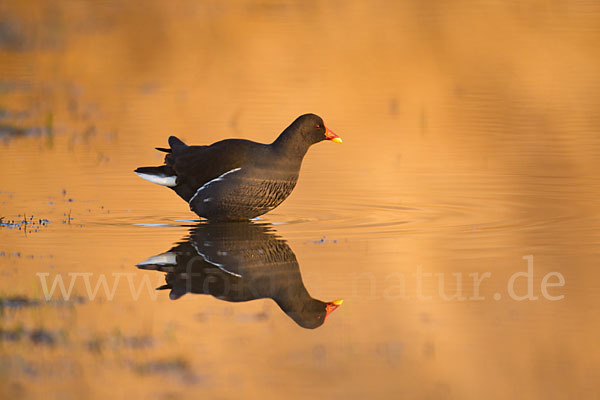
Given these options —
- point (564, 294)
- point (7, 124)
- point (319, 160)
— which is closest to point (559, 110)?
point (319, 160)

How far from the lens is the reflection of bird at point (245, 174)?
374 inches

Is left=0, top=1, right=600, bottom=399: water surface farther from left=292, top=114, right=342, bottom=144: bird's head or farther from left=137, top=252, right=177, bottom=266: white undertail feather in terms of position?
left=292, top=114, right=342, bottom=144: bird's head

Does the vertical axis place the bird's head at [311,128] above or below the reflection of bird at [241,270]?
above

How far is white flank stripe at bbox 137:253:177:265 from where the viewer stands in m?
7.95

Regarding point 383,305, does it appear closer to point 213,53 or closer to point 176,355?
point 176,355

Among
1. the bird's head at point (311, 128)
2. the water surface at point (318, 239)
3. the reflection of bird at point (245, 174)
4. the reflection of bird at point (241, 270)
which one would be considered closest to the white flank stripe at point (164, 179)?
the reflection of bird at point (245, 174)

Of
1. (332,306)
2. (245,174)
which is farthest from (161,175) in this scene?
(332,306)

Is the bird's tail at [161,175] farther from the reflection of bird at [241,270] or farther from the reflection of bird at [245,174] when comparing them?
the reflection of bird at [241,270]

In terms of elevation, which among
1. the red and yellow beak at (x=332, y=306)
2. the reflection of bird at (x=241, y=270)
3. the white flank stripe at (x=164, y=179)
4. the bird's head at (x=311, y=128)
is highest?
the bird's head at (x=311, y=128)

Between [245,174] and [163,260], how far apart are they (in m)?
1.71

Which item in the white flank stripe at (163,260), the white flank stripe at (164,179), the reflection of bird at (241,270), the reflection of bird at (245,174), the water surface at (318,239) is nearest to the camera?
the water surface at (318,239)

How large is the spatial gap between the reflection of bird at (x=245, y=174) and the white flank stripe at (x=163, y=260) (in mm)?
1424

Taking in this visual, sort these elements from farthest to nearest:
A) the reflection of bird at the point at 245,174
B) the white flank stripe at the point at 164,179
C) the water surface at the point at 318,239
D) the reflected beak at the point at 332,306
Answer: the white flank stripe at the point at 164,179 < the reflection of bird at the point at 245,174 < the reflected beak at the point at 332,306 < the water surface at the point at 318,239

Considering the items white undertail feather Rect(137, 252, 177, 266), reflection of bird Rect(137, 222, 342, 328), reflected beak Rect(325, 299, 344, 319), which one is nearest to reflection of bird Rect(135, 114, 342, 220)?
reflection of bird Rect(137, 222, 342, 328)
